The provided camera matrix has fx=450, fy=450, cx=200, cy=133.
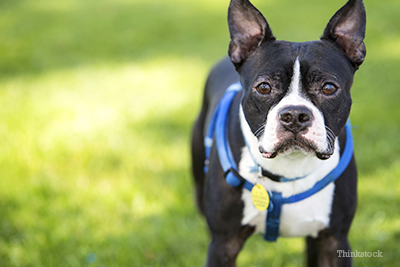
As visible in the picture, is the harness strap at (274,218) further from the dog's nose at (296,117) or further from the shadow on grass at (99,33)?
the shadow on grass at (99,33)

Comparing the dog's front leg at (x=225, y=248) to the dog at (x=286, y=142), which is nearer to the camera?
the dog at (x=286, y=142)

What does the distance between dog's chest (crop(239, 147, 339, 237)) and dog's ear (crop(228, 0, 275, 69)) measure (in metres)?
0.62

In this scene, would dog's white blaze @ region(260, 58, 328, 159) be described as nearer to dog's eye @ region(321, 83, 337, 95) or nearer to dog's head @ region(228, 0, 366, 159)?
dog's head @ region(228, 0, 366, 159)

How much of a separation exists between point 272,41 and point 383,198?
2.25m

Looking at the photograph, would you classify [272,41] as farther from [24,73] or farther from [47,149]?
[24,73]

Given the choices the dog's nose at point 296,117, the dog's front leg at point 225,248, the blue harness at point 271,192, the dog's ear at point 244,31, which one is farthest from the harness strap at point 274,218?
the dog's ear at point 244,31

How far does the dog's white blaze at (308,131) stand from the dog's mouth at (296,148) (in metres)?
0.02

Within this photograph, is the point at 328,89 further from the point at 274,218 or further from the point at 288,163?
the point at 274,218

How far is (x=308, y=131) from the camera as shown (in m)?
2.34

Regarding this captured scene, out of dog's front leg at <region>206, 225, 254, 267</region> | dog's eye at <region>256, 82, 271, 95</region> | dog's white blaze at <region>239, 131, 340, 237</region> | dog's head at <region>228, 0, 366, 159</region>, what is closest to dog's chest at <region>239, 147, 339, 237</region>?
dog's white blaze at <region>239, 131, 340, 237</region>

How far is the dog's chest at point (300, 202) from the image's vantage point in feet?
8.86

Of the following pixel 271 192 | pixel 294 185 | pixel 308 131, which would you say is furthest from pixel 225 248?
pixel 308 131

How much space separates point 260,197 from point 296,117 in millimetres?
610

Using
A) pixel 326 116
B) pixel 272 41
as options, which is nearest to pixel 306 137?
pixel 326 116
